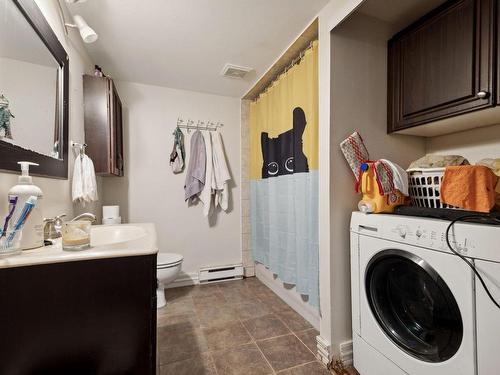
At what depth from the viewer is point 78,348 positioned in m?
0.68

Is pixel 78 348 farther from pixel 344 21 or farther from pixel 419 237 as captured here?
pixel 344 21

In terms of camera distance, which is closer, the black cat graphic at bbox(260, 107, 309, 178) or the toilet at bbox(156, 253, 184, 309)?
the black cat graphic at bbox(260, 107, 309, 178)

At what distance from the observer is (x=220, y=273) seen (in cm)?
264

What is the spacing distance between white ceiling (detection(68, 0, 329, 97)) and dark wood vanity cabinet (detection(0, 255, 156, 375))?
149 cm

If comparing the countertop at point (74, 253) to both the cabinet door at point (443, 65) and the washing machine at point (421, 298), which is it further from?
the cabinet door at point (443, 65)

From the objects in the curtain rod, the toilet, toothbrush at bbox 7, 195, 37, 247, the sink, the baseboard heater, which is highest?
the curtain rod

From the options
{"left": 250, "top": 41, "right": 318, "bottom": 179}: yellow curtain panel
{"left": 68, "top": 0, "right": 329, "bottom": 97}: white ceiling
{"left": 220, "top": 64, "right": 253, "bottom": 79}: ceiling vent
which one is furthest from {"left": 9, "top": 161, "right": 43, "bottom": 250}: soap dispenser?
{"left": 220, "top": 64, "right": 253, "bottom": 79}: ceiling vent

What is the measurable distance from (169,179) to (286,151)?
1326 mm

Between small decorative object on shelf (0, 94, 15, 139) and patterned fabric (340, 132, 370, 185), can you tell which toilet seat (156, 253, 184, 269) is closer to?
small decorative object on shelf (0, 94, 15, 139)

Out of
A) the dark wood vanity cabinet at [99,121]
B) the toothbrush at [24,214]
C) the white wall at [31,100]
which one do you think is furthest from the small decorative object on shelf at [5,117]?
the dark wood vanity cabinet at [99,121]

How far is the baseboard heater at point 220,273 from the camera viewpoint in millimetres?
2588

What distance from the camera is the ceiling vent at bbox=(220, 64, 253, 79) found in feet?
6.87

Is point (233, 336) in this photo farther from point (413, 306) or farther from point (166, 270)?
point (413, 306)

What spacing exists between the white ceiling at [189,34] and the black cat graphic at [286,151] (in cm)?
58
